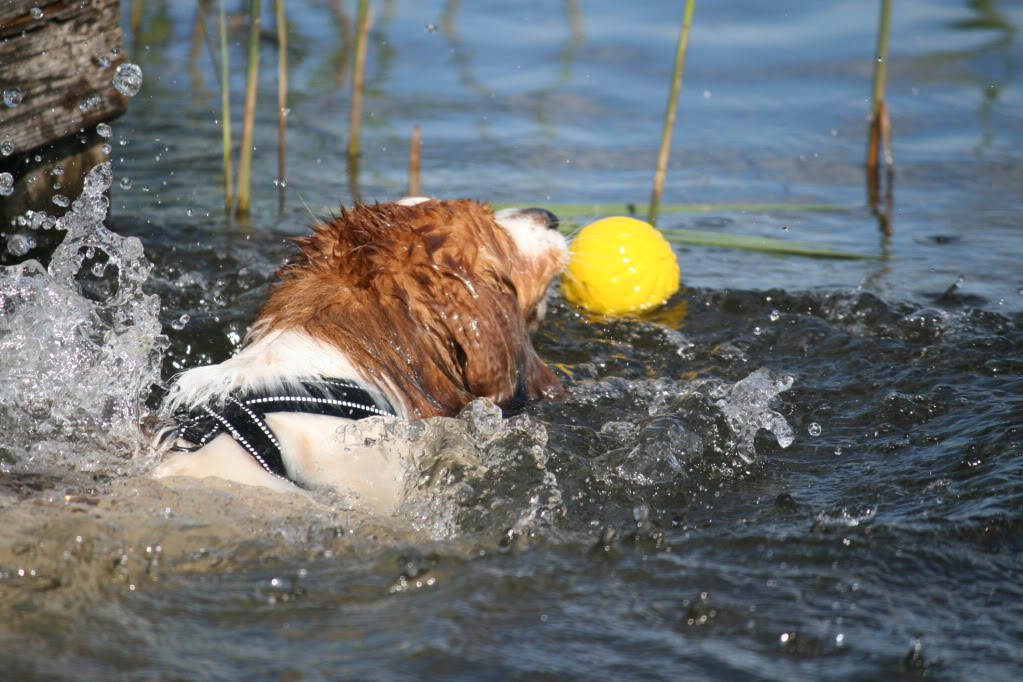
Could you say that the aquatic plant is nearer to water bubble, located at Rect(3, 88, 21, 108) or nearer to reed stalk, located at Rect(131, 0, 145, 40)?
water bubble, located at Rect(3, 88, 21, 108)

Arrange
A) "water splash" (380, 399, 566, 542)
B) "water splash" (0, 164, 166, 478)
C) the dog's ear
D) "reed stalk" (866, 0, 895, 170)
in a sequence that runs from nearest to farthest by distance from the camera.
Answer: "water splash" (380, 399, 566, 542) < "water splash" (0, 164, 166, 478) < the dog's ear < "reed stalk" (866, 0, 895, 170)

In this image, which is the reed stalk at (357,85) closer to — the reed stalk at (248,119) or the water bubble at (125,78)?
the reed stalk at (248,119)

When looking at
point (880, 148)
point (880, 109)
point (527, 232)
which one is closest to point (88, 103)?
point (527, 232)

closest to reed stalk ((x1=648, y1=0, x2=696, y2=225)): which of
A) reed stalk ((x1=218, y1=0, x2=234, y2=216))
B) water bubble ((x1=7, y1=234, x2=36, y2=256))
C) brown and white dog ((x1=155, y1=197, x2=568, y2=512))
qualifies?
brown and white dog ((x1=155, y1=197, x2=568, y2=512))

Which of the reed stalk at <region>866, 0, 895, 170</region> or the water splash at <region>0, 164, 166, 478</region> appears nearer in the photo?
the water splash at <region>0, 164, 166, 478</region>

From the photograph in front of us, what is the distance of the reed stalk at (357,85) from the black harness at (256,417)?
3.30 meters

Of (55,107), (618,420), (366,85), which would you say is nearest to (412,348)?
(618,420)

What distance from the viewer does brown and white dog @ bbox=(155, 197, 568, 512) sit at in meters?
3.29

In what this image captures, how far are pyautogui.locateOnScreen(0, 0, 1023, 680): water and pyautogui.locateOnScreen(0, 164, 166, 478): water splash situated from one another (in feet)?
0.04

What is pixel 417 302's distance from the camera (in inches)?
145

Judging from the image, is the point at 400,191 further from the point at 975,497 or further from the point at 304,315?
the point at 975,497

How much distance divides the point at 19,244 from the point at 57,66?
2.53 feet

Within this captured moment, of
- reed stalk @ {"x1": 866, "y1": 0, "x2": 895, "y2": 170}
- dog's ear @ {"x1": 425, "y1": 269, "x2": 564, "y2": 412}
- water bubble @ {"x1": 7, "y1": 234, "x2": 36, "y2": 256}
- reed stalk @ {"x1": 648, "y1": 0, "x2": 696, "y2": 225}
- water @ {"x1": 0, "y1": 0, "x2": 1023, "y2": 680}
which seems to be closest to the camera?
water @ {"x1": 0, "y1": 0, "x2": 1023, "y2": 680}

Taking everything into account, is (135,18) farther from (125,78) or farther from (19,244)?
(19,244)
